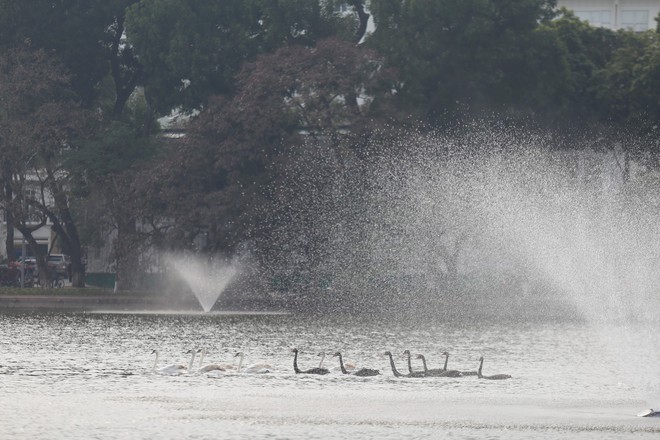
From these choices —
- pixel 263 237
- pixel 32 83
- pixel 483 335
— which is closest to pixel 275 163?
pixel 263 237

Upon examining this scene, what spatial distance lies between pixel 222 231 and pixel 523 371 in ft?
128

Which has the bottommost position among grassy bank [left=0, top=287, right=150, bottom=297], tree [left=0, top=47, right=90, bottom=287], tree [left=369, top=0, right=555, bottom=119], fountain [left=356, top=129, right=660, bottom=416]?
grassy bank [left=0, top=287, right=150, bottom=297]

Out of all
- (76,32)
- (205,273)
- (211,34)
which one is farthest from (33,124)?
(205,273)

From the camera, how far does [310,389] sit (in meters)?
38.4

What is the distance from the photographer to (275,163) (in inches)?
3140

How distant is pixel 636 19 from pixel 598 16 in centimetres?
330

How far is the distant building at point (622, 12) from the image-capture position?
13212cm

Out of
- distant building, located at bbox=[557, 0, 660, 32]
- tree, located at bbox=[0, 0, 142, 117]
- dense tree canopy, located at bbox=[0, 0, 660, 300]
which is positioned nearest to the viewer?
dense tree canopy, located at bbox=[0, 0, 660, 300]

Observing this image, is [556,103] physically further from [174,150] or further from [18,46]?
[18,46]

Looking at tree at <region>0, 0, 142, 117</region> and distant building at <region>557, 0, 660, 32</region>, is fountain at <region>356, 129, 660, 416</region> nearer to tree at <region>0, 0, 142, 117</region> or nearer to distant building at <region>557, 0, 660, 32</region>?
tree at <region>0, 0, 142, 117</region>

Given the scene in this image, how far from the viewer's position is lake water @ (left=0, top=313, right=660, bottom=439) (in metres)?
30.9

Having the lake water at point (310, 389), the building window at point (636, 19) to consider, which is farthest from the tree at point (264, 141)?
the building window at point (636, 19)

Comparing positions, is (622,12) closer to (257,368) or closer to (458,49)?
(458,49)

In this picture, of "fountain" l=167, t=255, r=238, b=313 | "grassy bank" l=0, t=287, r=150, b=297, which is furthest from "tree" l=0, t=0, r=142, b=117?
"fountain" l=167, t=255, r=238, b=313
